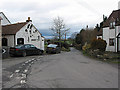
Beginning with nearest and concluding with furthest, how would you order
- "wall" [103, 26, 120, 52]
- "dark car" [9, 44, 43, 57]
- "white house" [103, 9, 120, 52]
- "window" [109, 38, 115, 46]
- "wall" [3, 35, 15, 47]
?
"dark car" [9, 44, 43, 57]
"white house" [103, 9, 120, 52]
"wall" [103, 26, 120, 52]
"wall" [3, 35, 15, 47]
"window" [109, 38, 115, 46]

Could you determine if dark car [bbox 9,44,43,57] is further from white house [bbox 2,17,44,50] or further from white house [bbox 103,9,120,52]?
white house [bbox 103,9,120,52]

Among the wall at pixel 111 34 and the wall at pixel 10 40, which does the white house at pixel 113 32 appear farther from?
the wall at pixel 10 40

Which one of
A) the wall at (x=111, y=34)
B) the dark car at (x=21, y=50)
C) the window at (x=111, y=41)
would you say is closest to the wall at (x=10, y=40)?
the dark car at (x=21, y=50)

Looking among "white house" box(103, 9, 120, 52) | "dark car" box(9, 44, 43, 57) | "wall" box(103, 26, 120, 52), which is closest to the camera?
"dark car" box(9, 44, 43, 57)

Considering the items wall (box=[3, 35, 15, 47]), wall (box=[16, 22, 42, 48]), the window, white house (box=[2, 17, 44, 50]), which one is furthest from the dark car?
the window

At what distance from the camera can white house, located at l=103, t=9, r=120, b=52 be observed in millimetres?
22375

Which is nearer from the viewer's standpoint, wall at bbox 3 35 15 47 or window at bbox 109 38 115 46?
wall at bbox 3 35 15 47

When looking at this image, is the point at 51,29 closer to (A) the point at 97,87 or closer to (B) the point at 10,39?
(B) the point at 10,39

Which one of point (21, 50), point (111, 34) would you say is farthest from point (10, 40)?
point (111, 34)

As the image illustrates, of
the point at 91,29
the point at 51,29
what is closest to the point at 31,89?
the point at 51,29

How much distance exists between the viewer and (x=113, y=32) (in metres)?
23.4

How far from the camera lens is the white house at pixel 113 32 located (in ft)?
73.4

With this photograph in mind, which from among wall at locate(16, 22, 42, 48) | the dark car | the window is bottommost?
the dark car

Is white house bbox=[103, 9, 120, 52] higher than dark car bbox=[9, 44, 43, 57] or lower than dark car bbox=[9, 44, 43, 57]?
higher
